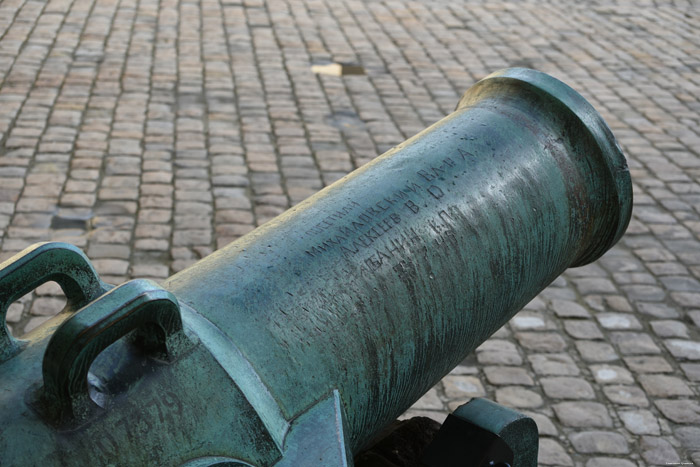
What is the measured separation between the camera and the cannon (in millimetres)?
1375

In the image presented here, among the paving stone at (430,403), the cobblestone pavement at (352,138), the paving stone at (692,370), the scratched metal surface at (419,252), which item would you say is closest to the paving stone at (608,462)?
the cobblestone pavement at (352,138)

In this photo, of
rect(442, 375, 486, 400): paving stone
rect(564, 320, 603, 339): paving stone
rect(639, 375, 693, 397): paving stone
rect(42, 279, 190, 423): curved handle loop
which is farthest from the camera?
rect(564, 320, 603, 339): paving stone

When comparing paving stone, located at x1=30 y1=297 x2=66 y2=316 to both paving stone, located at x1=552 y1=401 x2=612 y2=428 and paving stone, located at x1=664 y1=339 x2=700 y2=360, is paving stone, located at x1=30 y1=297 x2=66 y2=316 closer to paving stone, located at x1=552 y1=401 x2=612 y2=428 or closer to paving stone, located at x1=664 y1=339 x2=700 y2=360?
paving stone, located at x1=552 y1=401 x2=612 y2=428

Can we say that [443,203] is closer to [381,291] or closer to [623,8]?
[381,291]

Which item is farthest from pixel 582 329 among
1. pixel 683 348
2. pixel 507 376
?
pixel 507 376

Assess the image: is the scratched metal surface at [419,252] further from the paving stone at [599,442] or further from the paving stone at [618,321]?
the paving stone at [618,321]

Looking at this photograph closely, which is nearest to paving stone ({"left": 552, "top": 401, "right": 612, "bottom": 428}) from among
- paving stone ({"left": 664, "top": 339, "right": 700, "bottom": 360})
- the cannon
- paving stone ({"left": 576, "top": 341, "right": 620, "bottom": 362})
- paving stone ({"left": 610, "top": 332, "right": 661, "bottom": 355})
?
paving stone ({"left": 576, "top": 341, "right": 620, "bottom": 362})

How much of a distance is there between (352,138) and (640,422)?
147 inches

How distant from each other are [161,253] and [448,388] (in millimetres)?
1998

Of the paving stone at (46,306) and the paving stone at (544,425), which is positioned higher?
the paving stone at (544,425)

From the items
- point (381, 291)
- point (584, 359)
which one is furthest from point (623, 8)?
point (381, 291)

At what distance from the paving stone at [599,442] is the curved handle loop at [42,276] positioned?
294cm

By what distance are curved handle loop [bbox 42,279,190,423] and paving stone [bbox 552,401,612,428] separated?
3133 mm

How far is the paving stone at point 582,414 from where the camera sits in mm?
4129
